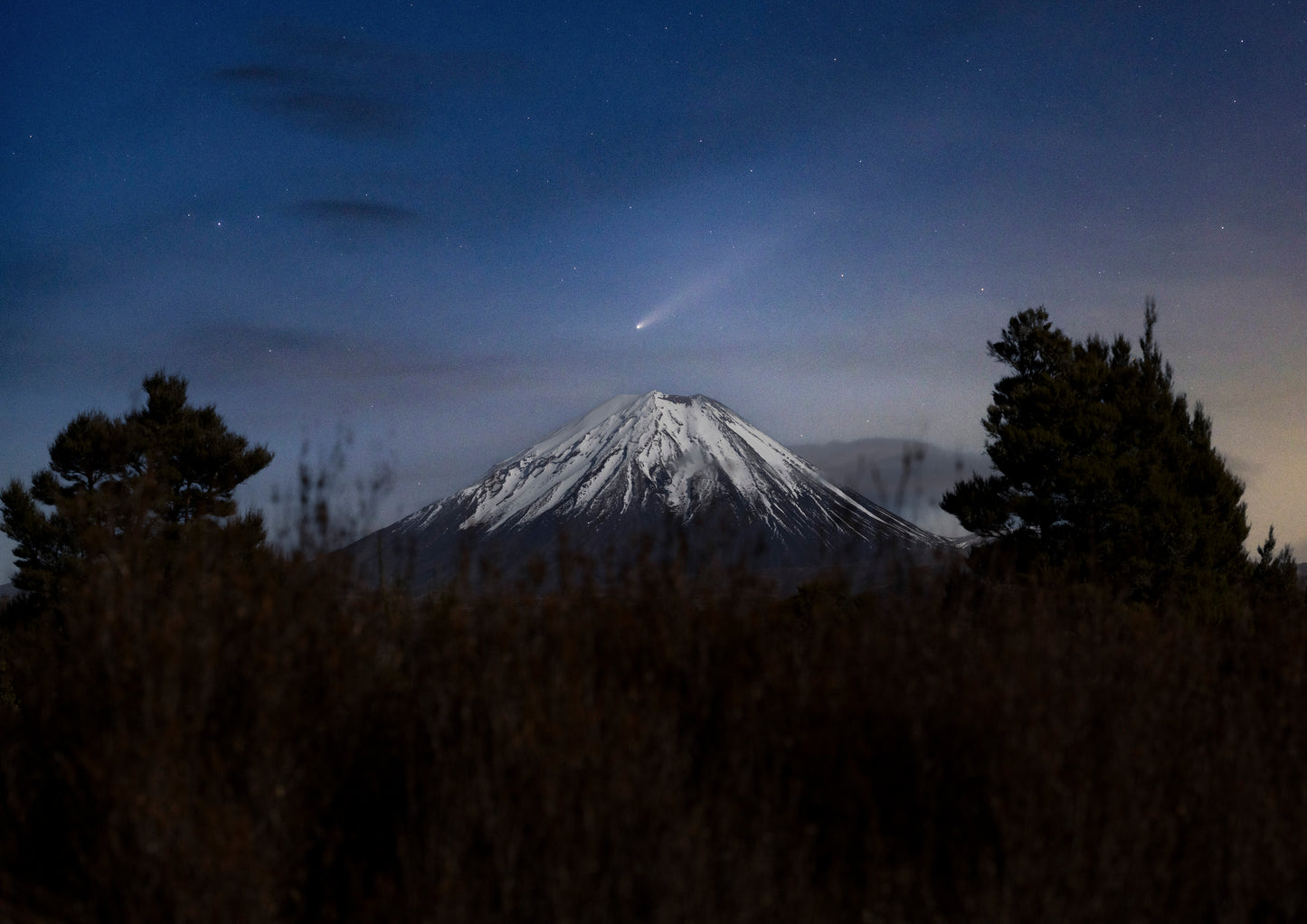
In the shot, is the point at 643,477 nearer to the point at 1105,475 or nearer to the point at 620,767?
the point at 1105,475

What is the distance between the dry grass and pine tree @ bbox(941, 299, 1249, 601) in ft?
69.7

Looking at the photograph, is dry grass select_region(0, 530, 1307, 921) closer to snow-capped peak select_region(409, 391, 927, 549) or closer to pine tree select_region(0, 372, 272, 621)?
pine tree select_region(0, 372, 272, 621)

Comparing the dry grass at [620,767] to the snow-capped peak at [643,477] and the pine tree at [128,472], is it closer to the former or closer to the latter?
the pine tree at [128,472]

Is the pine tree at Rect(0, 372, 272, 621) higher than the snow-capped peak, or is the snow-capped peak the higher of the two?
the snow-capped peak

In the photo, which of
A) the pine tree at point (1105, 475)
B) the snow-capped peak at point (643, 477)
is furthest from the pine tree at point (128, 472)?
the snow-capped peak at point (643, 477)

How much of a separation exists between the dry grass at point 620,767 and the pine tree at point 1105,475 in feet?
69.7

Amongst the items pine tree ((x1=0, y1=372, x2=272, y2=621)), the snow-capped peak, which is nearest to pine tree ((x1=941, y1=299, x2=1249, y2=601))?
pine tree ((x1=0, y1=372, x2=272, y2=621))

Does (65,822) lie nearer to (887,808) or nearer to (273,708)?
(273,708)

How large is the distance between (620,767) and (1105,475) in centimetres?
2534

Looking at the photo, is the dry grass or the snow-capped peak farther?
the snow-capped peak

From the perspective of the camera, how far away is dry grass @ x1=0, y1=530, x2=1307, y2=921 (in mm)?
3031

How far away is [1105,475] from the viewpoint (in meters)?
25.4

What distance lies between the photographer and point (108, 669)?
3629 millimetres

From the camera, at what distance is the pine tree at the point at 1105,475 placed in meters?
25.0
